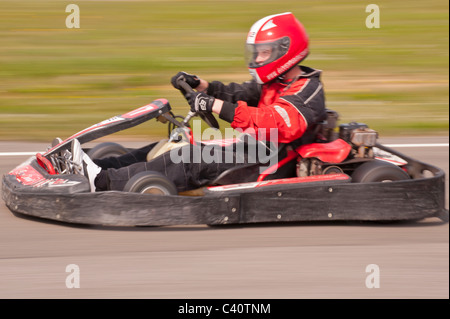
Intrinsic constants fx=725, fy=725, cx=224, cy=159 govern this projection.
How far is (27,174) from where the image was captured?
4.42m

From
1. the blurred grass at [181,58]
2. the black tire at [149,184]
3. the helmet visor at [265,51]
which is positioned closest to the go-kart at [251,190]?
the black tire at [149,184]

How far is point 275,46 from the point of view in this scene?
435 cm

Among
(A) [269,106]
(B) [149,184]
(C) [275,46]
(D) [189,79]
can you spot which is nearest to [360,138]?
(A) [269,106]

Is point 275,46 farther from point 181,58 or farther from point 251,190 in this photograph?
point 181,58

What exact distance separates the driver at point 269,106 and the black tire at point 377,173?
37 cm

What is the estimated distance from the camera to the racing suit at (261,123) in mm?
4227

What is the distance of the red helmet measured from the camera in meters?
4.36

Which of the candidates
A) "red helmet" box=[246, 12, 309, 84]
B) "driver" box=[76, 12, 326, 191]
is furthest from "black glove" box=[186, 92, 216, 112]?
"red helmet" box=[246, 12, 309, 84]

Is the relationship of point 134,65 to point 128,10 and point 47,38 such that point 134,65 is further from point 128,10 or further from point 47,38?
point 128,10

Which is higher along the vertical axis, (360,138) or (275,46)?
(275,46)

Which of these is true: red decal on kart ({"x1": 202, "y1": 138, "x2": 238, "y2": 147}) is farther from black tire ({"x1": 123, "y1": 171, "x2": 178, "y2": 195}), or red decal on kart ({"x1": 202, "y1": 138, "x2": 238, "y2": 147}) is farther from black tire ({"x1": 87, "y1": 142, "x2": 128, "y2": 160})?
black tire ({"x1": 123, "y1": 171, "x2": 178, "y2": 195})

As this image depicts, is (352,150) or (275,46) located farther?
(352,150)

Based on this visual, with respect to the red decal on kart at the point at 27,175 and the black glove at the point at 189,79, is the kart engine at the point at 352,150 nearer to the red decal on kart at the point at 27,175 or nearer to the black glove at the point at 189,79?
the black glove at the point at 189,79

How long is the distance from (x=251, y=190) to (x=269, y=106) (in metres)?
0.51
